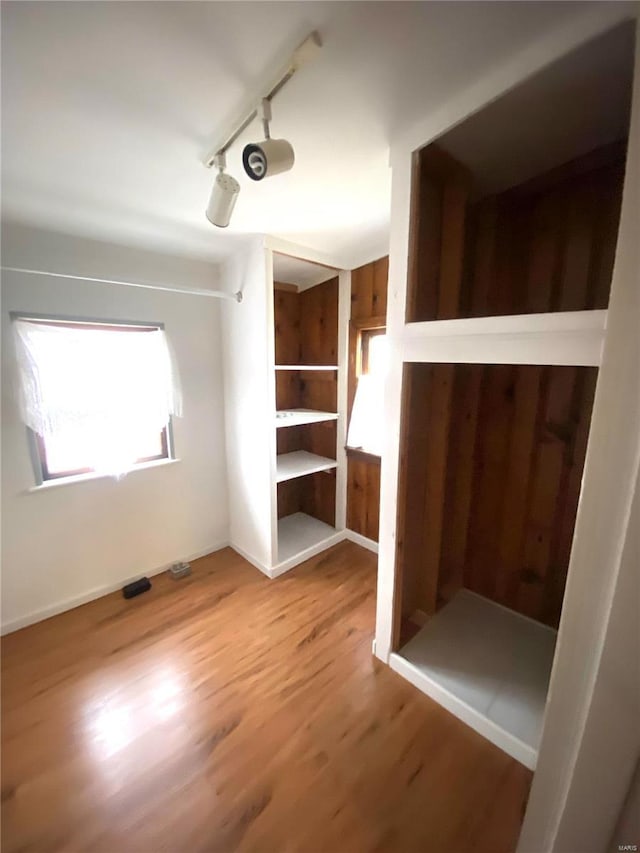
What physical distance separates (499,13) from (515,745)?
7.57ft

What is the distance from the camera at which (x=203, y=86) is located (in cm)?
91

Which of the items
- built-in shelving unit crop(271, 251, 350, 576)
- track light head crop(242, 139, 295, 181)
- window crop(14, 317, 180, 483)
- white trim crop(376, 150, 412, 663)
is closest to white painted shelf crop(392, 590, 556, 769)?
white trim crop(376, 150, 412, 663)

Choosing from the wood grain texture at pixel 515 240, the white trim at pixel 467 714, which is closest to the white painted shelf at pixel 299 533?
the white trim at pixel 467 714

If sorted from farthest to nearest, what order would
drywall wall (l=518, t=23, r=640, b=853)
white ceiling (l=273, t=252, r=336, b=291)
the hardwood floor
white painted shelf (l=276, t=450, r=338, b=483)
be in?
white painted shelf (l=276, t=450, r=338, b=483), white ceiling (l=273, t=252, r=336, b=291), the hardwood floor, drywall wall (l=518, t=23, r=640, b=853)

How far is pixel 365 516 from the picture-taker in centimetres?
262

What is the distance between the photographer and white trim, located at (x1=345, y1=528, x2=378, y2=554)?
8.48ft

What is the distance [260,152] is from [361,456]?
2.00 m

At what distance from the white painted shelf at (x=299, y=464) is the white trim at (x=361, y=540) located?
0.59 m

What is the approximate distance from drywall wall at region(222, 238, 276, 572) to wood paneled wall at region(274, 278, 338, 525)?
510 millimetres

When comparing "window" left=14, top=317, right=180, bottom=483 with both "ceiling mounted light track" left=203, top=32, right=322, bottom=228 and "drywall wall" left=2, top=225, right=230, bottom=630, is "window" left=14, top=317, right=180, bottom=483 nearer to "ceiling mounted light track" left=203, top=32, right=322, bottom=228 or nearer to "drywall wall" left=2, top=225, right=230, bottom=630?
"drywall wall" left=2, top=225, right=230, bottom=630

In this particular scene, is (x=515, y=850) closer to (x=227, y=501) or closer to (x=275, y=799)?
(x=275, y=799)

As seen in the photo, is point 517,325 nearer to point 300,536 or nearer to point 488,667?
point 488,667

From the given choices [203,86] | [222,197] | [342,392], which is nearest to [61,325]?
[222,197]

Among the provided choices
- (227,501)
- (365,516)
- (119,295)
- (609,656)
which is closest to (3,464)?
(119,295)
